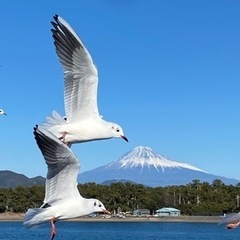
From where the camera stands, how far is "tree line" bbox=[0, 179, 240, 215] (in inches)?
3974

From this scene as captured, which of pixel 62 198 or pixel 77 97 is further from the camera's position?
pixel 77 97

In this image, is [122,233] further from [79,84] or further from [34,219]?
[34,219]

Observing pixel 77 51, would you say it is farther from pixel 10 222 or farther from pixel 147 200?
pixel 10 222

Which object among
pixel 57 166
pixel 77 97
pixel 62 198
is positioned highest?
pixel 77 97

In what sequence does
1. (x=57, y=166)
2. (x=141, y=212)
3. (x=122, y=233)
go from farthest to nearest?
1. (x=141, y=212)
2. (x=122, y=233)
3. (x=57, y=166)

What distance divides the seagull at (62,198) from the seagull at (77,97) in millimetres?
1276

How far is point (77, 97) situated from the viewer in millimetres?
10906

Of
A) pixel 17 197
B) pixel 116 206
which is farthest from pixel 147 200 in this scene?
pixel 17 197

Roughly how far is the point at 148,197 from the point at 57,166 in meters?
101

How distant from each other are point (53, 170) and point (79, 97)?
7.31ft

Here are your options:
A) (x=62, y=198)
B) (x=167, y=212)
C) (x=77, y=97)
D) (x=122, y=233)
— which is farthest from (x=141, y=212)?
(x=62, y=198)

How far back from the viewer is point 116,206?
107875 mm

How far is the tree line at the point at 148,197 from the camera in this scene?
100938mm

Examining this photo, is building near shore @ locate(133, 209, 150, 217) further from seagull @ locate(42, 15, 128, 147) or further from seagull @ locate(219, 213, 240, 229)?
seagull @ locate(219, 213, 240, 229)
